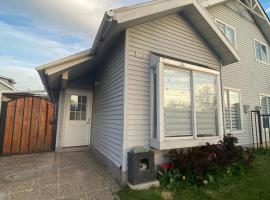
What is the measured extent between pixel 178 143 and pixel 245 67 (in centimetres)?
653

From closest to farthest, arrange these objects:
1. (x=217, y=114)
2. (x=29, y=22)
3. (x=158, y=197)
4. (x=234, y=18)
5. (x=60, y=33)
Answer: (x=158, y=197)
(x=217, y=114)
(x=234, y=18)
(x=29, y=22)
(x=60, y=33)

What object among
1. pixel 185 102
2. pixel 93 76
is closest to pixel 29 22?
pixel 93 76

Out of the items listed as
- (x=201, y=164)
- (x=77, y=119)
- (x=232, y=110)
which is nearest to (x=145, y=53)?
(x=201, y=164)

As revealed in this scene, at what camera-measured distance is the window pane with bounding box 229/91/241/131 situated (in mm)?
6617

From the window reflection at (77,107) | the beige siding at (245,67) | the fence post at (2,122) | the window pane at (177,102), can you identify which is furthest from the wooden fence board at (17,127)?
the beige siding at (245,67)

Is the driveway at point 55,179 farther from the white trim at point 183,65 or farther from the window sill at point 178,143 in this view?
the white trim at point 183,65

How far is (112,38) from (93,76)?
315 centimetres

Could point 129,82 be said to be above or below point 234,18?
below

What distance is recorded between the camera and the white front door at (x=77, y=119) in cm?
621

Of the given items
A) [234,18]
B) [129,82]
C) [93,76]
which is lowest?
[129,82]

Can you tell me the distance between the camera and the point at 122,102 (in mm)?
3594

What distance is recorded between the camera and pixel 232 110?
261 inches

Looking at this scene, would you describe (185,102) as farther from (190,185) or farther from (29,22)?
(29,22)

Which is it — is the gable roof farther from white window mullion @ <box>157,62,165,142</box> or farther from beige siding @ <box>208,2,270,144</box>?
beige siding @ <box>208,2,270,144</box>
